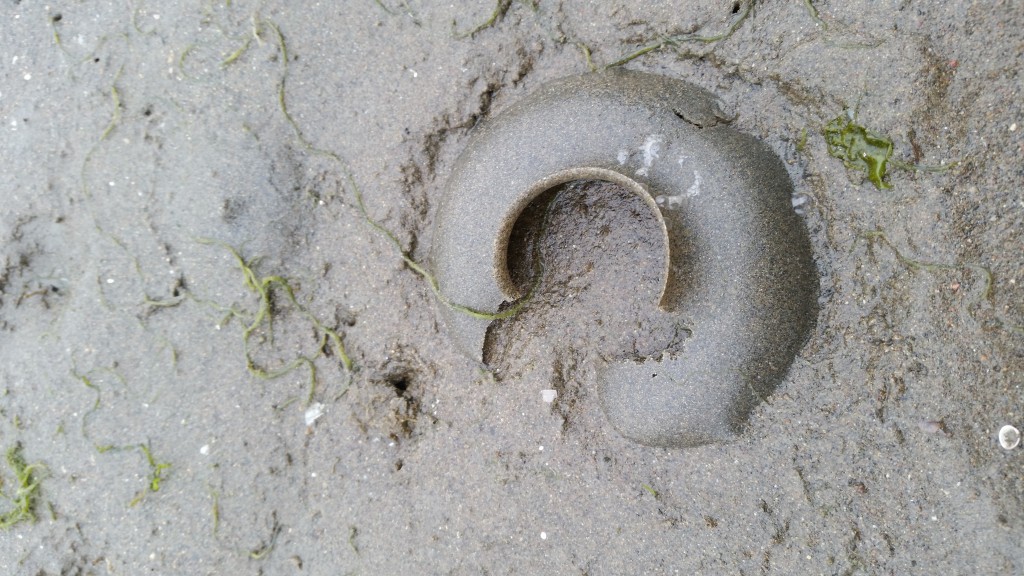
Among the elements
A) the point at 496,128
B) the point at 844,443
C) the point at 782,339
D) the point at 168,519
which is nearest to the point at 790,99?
the point at 782,339

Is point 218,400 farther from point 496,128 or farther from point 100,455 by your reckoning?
point 496,128

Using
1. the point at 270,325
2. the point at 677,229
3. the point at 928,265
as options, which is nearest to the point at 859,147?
the point at 928,265

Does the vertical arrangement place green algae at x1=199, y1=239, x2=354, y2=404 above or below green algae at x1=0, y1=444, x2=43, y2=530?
above

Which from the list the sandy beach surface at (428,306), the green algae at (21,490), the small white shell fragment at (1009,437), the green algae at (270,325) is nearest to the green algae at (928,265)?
the sandy beach surface at (428,306)

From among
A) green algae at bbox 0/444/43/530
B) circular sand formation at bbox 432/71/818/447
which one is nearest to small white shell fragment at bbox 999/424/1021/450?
circular sand formation at bbox 432/71/818/447

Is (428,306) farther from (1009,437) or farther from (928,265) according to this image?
(1009,437)

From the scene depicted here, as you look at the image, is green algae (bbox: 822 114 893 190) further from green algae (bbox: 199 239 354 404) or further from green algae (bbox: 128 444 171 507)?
green algae (bbox: 128 444 171 507)
